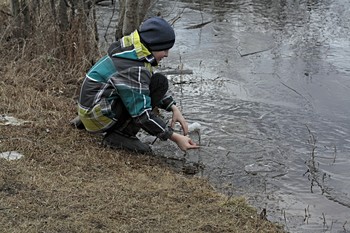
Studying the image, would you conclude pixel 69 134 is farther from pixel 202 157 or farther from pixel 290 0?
pixel 290 0

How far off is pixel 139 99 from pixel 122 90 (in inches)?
6.1

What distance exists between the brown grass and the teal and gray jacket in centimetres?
24

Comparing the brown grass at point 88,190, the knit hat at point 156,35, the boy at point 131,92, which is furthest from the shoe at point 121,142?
the knit hat at point 156,35

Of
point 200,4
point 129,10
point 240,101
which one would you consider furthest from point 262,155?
point 200,4

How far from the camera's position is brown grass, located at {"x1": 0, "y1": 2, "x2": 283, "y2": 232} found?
328 cm

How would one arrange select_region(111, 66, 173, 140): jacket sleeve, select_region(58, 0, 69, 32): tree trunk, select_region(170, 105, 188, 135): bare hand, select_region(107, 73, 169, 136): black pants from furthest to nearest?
select_region(58, 0, 69, 32): tree trunk < select_region(170, 105, 188, 135): bare hand < select_region(107, 73, 169, 136): black pants < select_region(111, 66, 173, 140): jacket sleeve

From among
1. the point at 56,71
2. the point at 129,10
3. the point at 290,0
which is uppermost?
the point at 129,10

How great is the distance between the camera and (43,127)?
15.6 ft

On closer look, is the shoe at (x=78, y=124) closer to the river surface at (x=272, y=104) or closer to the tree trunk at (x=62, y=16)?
the river surface at (x=272, y=104)

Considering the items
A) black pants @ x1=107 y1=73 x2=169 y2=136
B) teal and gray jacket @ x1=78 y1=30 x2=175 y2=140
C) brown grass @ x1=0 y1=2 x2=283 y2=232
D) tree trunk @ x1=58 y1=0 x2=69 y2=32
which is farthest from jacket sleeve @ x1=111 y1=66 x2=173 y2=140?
tree trunk @ x1=58 y1=0 x2=69 y2=32

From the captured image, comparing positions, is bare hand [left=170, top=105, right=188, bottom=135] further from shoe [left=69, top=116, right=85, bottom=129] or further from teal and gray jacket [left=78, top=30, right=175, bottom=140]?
shoe [left=69, top=116, right=85, bottom=129]

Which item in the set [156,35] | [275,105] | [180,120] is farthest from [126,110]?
[275,105]

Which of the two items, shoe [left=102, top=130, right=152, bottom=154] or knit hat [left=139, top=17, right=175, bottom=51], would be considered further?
shoe [left=102, top=130, right=152, bottom=154]

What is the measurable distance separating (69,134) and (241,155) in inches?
57.3
